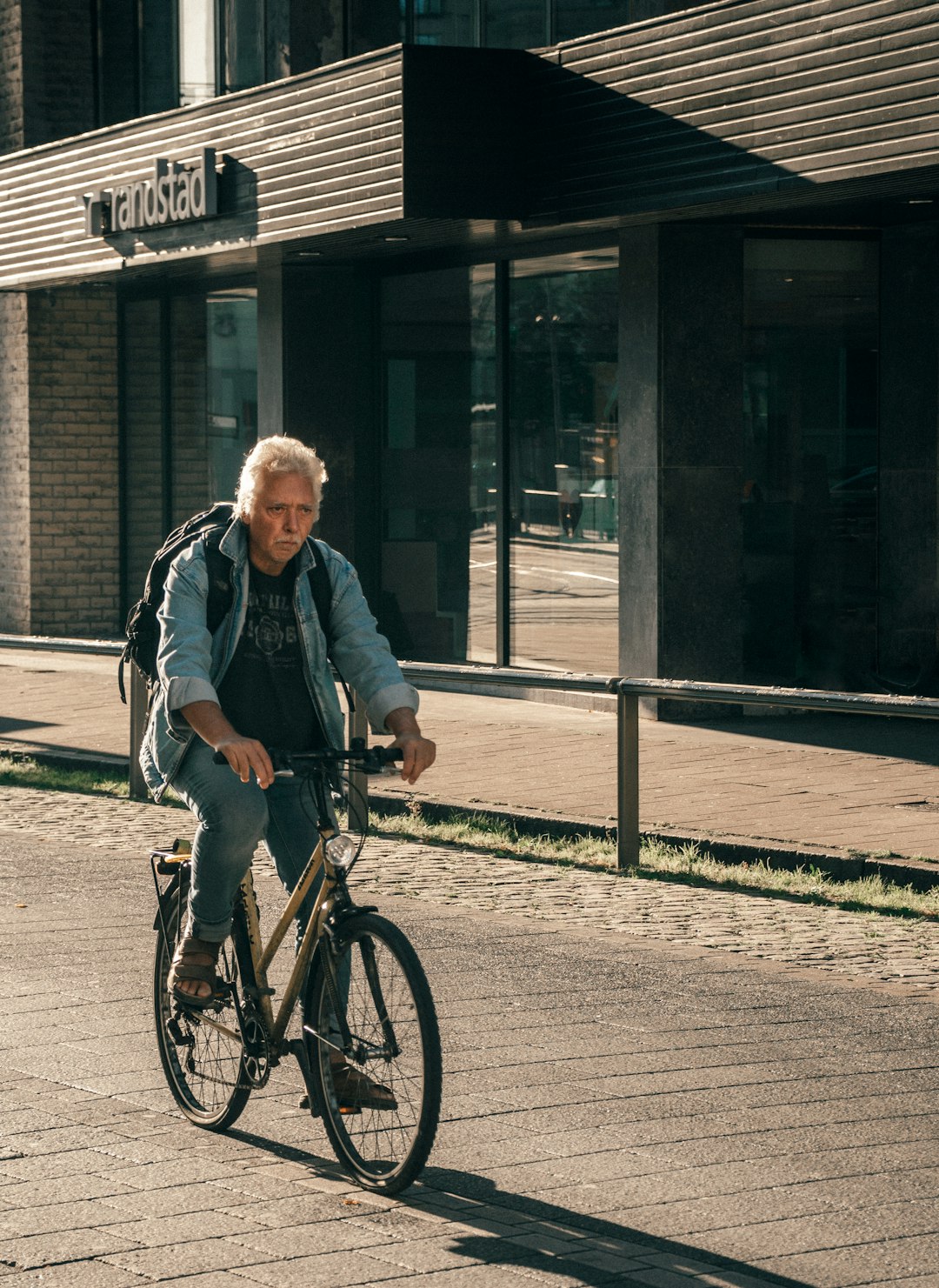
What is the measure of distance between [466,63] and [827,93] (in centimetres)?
297

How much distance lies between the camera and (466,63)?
1398 cm

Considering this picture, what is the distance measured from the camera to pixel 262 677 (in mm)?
5004

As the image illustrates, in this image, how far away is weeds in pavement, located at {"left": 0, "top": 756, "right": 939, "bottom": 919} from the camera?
8.43m

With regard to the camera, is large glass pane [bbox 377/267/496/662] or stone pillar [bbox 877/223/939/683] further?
large glass pane [bbox 377/267/496/662]

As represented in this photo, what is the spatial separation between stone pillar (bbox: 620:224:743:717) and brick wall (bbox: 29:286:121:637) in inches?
318

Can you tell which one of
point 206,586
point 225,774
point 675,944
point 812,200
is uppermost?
point 812,200

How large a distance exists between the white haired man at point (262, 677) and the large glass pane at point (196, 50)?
1437 cm

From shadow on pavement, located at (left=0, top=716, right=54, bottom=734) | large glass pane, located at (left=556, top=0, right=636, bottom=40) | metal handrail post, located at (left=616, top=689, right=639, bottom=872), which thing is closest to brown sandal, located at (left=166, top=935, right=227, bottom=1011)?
metal handrail post, located at (left=616, top=689, right=639, bottom=872)

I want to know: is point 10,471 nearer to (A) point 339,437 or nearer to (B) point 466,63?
(A) point 339,437

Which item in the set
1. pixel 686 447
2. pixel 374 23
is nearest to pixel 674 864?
pixel 686 447

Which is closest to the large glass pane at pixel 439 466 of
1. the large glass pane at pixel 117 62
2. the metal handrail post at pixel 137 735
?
the large glass pane at pixel 117 62

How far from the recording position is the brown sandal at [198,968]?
5.14 metres

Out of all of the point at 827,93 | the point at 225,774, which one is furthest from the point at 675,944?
the point at 827,93

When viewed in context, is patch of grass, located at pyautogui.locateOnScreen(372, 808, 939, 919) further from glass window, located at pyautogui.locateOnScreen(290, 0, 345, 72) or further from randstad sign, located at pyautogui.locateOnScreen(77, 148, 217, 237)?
glass window, located at pyautogui.locateOnScreen(290, 0, 345, 72)
